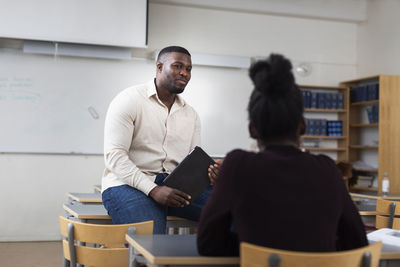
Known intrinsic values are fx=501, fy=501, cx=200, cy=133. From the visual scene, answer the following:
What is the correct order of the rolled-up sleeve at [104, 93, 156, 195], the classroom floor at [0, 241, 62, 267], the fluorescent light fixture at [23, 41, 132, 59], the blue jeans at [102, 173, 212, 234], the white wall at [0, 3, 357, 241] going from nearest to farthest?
the blue jeans at [102, 173, 212, 234], the rolled-up sleeve at [104, 93, 156, 195], the classroom floor at [0, 241, 62, 267], the fluorescent light fixture at [23, 41, 132, 59], the white wall at [0, 3, 357, 241]

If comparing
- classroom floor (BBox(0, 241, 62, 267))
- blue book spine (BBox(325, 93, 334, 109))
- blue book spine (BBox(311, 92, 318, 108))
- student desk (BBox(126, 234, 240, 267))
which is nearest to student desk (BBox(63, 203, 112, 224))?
student desk (BBox(126, 234, 240, 267))

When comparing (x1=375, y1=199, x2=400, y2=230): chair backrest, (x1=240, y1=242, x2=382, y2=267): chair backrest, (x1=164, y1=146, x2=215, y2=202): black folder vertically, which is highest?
(x1=164, y1=146, x2=215, y2=202): black folder

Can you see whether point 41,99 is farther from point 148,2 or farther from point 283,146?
point 283,146

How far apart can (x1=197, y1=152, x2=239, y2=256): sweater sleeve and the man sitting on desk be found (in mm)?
813

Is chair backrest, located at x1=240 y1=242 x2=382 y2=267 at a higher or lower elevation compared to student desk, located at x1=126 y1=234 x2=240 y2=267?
higher

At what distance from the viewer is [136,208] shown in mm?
2213

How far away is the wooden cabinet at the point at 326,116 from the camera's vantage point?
691 centimetres

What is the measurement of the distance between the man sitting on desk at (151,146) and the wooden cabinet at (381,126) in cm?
429

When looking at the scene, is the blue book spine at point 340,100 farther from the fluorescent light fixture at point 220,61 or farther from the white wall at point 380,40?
the fluorescent light fixture at point 220,61

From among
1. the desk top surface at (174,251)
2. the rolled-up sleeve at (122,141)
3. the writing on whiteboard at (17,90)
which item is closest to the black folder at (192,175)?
the rolled-up sleeve at (122,141)

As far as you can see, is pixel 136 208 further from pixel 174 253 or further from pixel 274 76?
pixel 274 76

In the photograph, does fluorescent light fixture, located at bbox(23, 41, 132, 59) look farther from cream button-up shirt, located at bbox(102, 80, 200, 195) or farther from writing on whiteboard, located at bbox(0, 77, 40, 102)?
cream button-up shirt, located at bbox(102, 80, 200, 195)

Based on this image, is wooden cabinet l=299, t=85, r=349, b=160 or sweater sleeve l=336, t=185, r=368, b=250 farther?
wooden cabinet l=299, t=85, r=349, b=160

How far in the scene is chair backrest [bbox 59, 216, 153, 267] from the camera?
1881 millimetres
